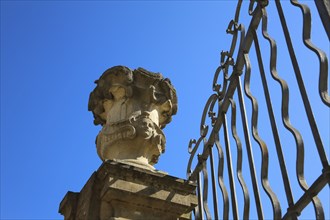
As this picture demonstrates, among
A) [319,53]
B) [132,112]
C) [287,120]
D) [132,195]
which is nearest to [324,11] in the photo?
[319,53]

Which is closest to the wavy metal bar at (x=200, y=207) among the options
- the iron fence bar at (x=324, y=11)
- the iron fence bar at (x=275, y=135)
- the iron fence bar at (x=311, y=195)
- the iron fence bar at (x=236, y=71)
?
the iron fence bar at (x=236, y=71)

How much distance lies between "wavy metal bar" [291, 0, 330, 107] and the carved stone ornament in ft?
5.31

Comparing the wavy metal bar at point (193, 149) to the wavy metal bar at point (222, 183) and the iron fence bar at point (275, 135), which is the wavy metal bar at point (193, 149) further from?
the iron fence bar at point (275, 135)

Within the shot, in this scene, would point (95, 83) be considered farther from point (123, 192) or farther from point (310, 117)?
point (310, 117)

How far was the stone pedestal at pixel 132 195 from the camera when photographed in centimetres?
321

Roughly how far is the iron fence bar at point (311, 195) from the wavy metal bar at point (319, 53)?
0.35 m

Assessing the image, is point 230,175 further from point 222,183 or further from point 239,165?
point 222,183

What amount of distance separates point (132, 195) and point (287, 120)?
1.19 metres

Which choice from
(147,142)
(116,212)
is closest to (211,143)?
(147,142)

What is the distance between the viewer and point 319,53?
240 centimetres

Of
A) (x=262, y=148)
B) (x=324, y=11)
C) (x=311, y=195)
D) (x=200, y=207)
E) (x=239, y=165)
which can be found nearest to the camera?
(x=311, y=195)

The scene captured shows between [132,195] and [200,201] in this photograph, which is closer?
[132,195]

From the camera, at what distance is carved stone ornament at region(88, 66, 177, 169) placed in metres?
3.81

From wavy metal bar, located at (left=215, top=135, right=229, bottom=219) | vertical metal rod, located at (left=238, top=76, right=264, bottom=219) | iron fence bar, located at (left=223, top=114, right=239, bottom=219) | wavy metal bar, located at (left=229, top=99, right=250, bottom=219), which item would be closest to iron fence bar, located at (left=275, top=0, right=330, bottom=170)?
vertical metal rod, located at (left=238, top=76, right=264, bottom=219)
